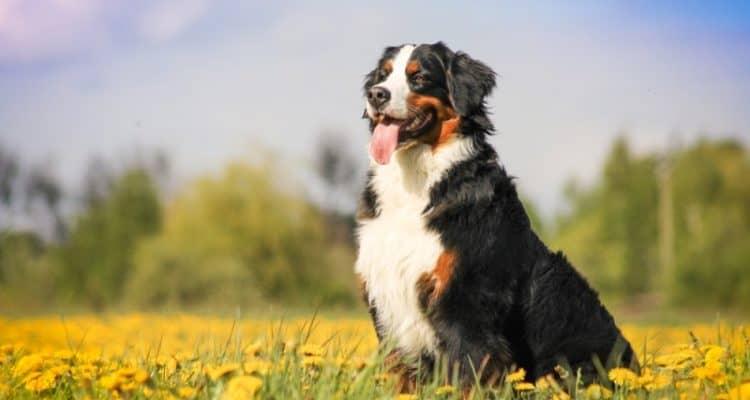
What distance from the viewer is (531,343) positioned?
5.17 metres

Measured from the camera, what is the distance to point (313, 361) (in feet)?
13.9

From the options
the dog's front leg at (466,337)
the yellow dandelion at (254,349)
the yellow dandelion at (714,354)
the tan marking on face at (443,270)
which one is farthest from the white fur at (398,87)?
the yellow dandelion at (714,354)

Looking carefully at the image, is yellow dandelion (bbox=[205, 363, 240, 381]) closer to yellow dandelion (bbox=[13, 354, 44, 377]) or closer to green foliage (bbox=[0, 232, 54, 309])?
yellow dandelion (bbox=[13, 354, 44, 377])

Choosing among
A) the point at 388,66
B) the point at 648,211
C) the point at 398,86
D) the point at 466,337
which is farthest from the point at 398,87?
the point at 648,211

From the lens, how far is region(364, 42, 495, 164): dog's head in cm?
527

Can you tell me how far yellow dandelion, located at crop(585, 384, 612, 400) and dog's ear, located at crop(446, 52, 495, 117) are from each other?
5.88 ft

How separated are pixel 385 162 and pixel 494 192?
25.8 inches

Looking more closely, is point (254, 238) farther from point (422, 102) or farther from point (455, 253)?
point (455, 253)

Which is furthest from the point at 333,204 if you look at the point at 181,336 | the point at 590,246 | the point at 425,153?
the point at 425,153

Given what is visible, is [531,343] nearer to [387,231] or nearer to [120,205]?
[387,231]

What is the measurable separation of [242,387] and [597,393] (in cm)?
168

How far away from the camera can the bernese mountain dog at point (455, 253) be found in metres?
4.98

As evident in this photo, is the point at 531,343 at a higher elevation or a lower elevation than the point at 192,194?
lower

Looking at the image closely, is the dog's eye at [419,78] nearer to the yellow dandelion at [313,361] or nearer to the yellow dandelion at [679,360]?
the yellow dandelion at [313,361]
